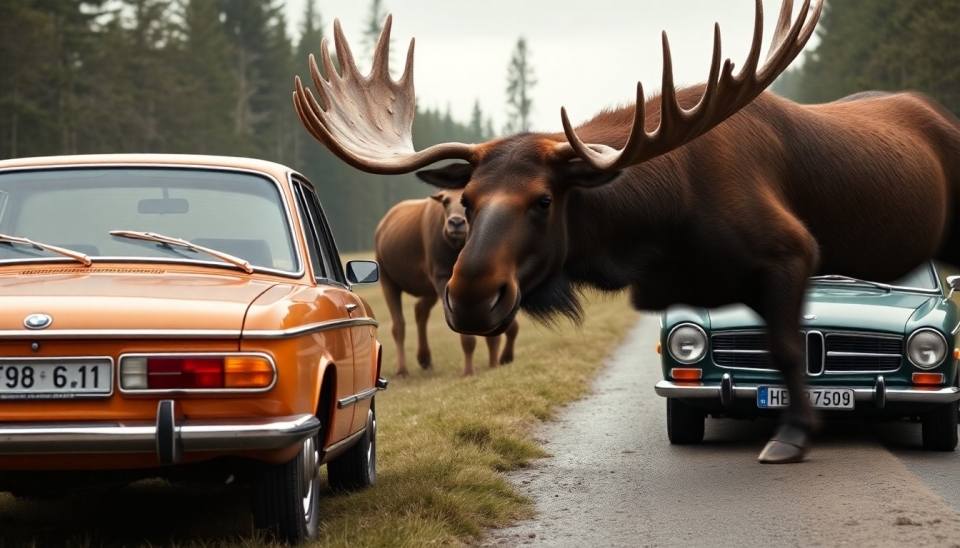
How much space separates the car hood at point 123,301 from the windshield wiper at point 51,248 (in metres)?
0.20

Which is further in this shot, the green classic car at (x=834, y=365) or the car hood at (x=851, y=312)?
the car hood at (x=851, y=312)

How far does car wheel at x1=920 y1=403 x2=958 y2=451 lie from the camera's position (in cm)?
845

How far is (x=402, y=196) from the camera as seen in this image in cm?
12975

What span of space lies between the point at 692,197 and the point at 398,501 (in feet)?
8.23

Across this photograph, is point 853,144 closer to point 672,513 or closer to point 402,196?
point 672,513

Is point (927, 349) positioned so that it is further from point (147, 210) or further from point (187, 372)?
point (187, 372)

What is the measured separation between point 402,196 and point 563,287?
123m

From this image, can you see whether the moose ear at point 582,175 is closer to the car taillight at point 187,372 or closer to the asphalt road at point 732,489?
the asphalt road at point 732,489

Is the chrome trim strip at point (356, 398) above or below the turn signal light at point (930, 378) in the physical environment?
above

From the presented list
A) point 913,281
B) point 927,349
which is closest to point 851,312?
point 927,349

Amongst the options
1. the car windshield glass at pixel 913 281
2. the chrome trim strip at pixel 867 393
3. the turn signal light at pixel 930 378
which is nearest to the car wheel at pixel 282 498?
the chrome trim strip at pixel 867 393

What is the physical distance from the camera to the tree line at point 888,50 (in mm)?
45594

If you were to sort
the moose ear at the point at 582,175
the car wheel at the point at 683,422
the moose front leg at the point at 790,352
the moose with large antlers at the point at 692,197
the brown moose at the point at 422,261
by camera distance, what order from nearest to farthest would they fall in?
the moose with large antlers at the point at 692,197 → the moose ear at the point at 582,175 → the moose front leg at the point at 790,352 → the car wheel at the point at 683,422 → the brown moose at the point at 422,261

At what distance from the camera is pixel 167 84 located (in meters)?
63.4
